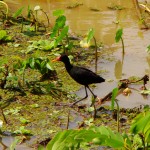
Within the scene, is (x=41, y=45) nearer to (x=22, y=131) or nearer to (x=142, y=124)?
(x=22, y=131)

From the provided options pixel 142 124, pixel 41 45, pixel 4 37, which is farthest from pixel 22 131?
pixel 4 37

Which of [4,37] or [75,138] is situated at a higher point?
[75,138]

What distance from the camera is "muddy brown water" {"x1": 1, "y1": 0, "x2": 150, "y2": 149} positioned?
6.64 m

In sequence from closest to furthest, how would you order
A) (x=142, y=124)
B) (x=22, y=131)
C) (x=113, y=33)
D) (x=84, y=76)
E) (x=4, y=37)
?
(x=142, y=124)
(x=22, y=131)
(x=84, y=76)
(x=4, y=37)
(x=113, y=33)

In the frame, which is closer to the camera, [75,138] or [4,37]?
[75,138]

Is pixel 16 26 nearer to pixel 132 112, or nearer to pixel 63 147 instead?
pixel 132 112

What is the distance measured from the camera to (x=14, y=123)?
550 centimetres

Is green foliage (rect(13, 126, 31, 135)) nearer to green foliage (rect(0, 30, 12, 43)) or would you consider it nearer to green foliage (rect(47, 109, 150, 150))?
green foliage (rect(47, 109, 150, 150))

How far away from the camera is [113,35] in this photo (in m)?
8.87

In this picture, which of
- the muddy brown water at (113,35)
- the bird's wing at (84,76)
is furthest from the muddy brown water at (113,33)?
the bird's wing at (84,76)

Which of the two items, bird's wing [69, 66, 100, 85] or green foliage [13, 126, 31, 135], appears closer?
green foliage [13, 126, 31, 135]

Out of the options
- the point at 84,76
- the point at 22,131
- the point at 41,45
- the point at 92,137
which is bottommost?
the point at 22,131

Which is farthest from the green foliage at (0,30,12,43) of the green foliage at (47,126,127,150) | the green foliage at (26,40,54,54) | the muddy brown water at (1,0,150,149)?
the green foliage at (47,126,127,150)

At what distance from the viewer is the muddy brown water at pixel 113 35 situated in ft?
21.8
